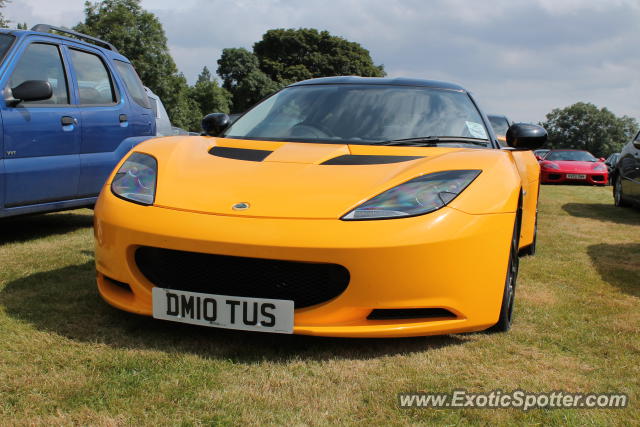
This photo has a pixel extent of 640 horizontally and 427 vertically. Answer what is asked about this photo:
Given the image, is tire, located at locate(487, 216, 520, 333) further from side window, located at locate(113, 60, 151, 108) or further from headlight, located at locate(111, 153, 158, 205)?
side window, located at locate(113, 60, 151, 108)

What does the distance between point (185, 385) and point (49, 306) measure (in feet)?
3.97

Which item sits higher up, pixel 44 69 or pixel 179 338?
pixel 44 69

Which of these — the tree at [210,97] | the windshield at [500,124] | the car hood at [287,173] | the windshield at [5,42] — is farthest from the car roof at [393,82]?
the tree at [210,97]

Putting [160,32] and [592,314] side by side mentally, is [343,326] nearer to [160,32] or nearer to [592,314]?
[592,314]

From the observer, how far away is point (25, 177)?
4570mm

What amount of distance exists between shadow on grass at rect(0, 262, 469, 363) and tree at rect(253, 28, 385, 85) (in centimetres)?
5781

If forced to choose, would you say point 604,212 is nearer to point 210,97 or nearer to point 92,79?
point 92,79

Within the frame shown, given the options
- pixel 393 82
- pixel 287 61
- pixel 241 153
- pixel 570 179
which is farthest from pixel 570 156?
pixel 287 61

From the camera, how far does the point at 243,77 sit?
6206cm

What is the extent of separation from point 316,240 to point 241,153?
97 cm

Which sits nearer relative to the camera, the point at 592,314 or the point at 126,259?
the point at 126,259

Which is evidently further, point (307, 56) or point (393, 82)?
point (307, 56)

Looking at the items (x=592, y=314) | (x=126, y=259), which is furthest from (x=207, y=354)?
(x=592, y=314)

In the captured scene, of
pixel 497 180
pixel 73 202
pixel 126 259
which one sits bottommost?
pixel 73 202
